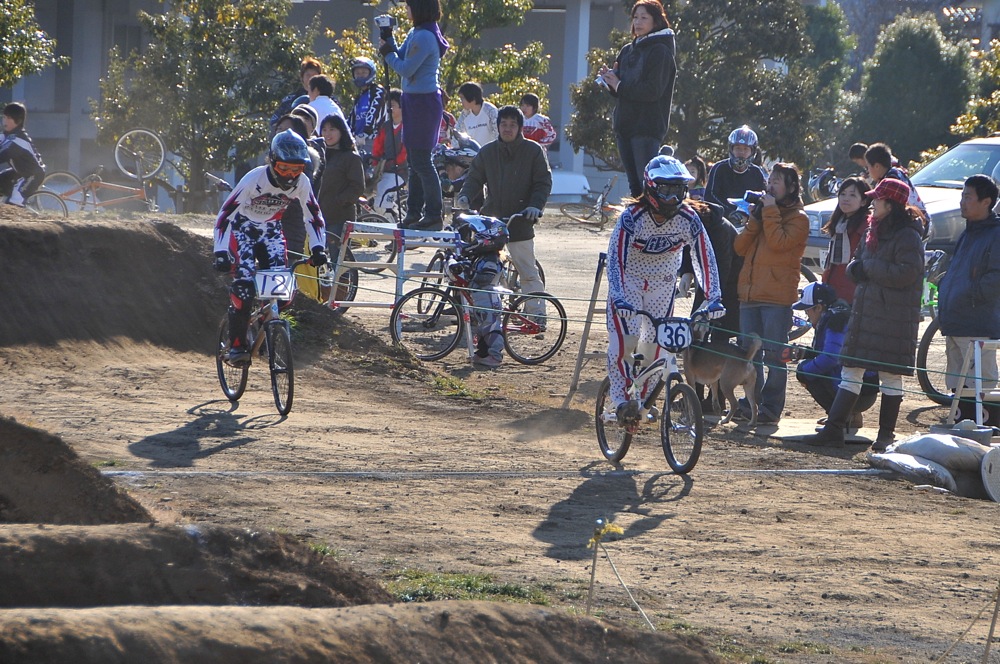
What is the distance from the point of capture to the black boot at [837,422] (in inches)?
392

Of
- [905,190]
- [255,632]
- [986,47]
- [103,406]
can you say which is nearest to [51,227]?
[103,406]

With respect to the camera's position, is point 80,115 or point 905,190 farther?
point 80,115

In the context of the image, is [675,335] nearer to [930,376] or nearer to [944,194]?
[930,376]

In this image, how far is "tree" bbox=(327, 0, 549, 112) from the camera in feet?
81.5

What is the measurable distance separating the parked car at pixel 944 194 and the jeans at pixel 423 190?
446cm

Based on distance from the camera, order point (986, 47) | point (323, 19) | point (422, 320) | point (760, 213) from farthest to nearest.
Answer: point (986, 47) < point (323, 19) < point (422, 320) < point (760, 213)

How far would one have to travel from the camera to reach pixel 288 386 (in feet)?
31.0

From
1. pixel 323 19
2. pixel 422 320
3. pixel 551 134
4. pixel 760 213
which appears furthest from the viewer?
pixel 323 19

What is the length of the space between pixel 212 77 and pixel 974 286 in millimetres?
16253

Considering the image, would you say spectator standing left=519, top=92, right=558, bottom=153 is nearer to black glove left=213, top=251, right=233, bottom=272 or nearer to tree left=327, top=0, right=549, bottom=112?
tree left=327, top=0, right=549, bottom=112

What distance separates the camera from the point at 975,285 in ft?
33.3

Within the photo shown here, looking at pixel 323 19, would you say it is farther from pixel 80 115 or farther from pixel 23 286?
pixel 23 286

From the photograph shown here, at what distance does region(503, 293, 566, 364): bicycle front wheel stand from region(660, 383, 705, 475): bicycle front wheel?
381 centimetres

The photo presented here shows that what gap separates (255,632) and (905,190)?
23.9 feet
